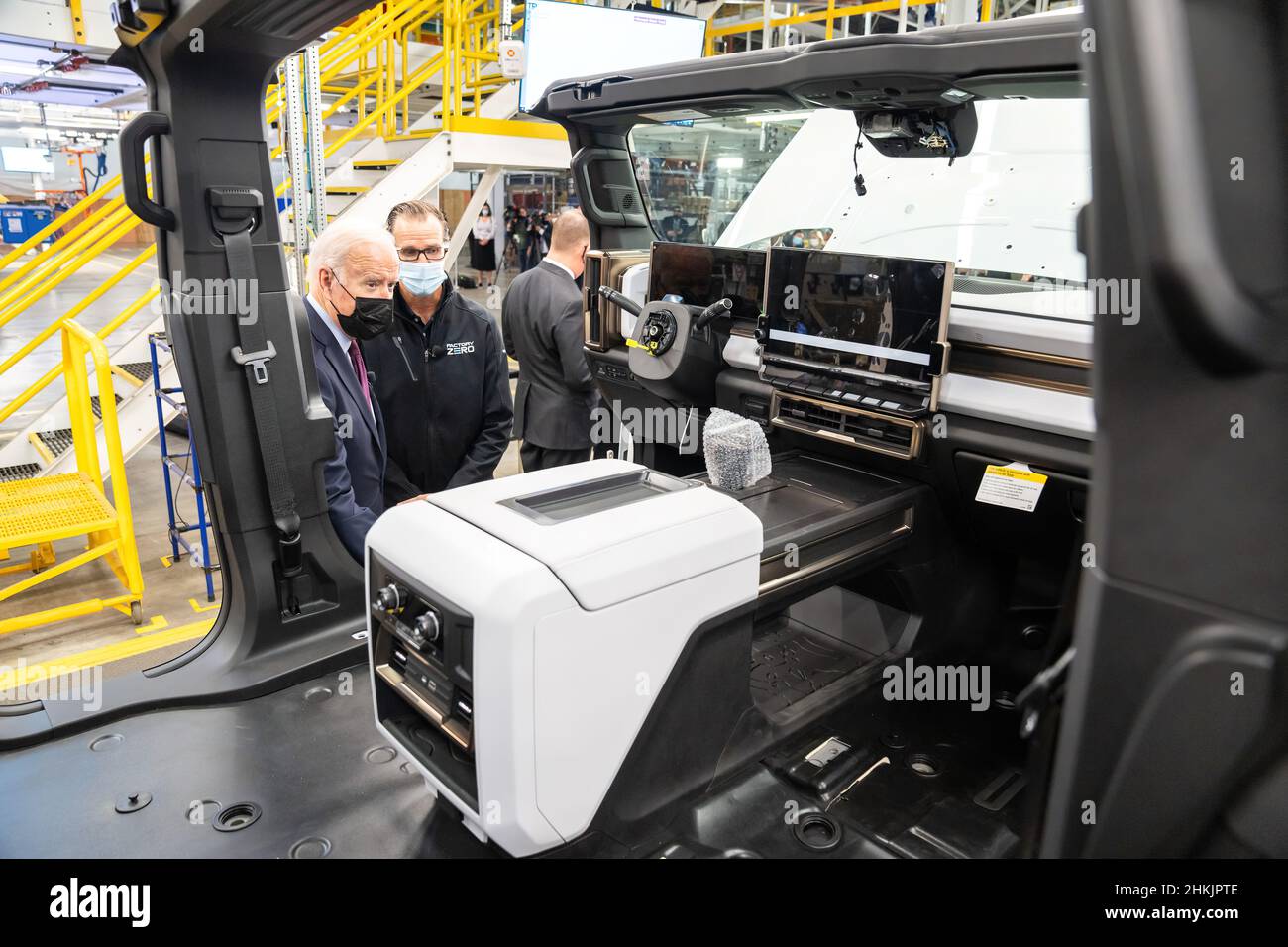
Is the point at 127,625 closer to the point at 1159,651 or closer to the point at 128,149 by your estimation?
the point at 128,149

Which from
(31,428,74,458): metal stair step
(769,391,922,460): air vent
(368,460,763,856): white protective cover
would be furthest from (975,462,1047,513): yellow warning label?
(31,428,74,458): metal stair step

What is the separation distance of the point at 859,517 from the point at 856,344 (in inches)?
20.7

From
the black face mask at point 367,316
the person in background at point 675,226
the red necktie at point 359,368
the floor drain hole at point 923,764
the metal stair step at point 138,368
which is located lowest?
the floor drain hole at point 923,764

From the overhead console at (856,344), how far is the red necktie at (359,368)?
136 cm

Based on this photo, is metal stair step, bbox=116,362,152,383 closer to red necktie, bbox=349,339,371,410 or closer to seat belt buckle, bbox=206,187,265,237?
red necktie, bbox=349,339,371,410

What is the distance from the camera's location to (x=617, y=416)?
→ 146 inches

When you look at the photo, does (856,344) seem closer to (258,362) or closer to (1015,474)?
(1015,474)

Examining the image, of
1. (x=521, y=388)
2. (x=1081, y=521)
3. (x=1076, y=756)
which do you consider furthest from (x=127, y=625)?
(x=1076, y=756)

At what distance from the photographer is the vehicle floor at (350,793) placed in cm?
201

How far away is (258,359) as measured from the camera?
262 cm

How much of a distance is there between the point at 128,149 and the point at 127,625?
9.48 feet

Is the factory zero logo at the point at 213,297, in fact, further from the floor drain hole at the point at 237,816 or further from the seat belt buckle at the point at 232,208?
the floor drain hole at the point at 237,816

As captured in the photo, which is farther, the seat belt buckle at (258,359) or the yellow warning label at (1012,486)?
the seat belt buckle at (258,359)

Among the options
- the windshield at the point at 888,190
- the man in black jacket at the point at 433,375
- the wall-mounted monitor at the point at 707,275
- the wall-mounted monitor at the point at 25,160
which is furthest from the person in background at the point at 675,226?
the wall-mounted monitor at the point at 25,160
